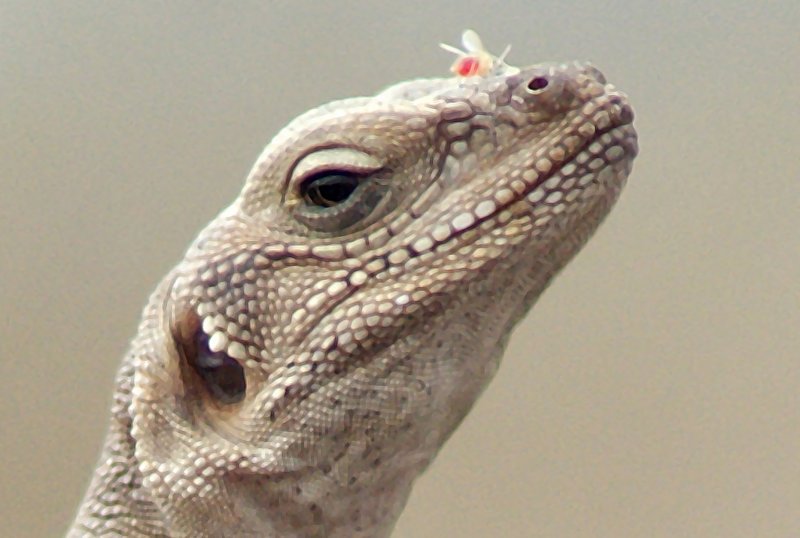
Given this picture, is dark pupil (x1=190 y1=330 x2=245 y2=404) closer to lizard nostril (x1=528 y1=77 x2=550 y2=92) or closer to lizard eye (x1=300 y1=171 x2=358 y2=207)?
lizard eye (x1=300 y1=171 x2=358 y2=207)

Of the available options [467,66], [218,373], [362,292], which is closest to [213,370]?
[218,373]

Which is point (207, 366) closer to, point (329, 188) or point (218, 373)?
point (218, 373)

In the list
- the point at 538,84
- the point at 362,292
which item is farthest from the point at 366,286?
the point at 538,84

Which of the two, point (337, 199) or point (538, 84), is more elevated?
point (538, 84)

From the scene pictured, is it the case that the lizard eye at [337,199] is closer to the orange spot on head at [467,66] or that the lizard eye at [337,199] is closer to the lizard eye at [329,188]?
the lizard eye at [329,188]

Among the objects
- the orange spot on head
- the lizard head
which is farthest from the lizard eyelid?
the orange spot on head

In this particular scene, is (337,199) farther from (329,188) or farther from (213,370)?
(213,370)

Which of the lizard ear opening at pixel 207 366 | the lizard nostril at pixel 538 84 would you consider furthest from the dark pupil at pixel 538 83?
the lizard ear opening at pixel 207 366

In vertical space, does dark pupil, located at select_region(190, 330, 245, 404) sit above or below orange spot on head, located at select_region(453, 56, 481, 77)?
below

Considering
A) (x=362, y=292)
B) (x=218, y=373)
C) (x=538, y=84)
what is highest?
(x=538, y=84)
